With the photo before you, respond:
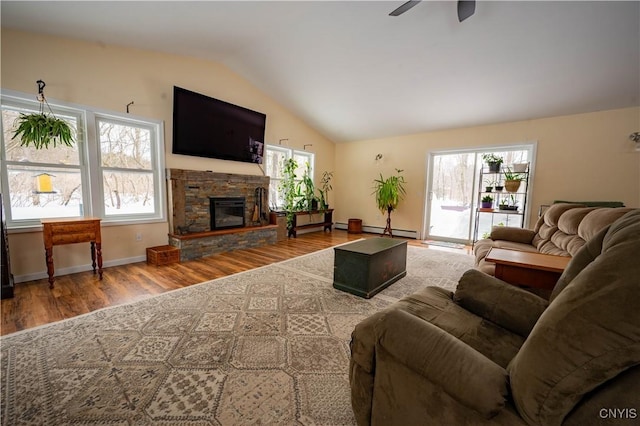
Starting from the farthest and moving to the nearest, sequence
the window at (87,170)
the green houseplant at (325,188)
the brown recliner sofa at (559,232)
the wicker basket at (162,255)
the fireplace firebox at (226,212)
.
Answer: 1. the green houseplant at (325,188)
2. the fireplace firebox at (226,212)
3. the wicker basket at (162,255)
4. the window at (87,170)
5. the brown recliner sofa at (559,232)

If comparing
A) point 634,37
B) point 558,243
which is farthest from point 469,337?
point 634,37

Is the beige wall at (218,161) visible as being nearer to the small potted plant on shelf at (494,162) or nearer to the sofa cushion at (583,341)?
the small potted plant on shelf at (494,162)

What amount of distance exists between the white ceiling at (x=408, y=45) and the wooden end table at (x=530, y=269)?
2724 mm

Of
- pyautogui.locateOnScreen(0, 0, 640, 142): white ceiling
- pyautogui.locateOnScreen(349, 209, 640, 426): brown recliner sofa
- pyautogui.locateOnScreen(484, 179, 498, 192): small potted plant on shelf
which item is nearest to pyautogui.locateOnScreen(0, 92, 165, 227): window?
pyautogui.locateOnScreen(0, 0, 640, 142): white ceiling

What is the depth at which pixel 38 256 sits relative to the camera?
2.98m

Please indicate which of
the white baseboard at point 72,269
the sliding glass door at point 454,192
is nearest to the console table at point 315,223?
the sliding glass door at point 454,192

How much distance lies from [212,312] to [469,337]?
78.8 inches

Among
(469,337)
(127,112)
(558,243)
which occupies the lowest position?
(469,337)

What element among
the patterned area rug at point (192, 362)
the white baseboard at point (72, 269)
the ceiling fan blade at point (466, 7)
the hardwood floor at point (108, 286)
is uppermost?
the ceiling fan blade at point (466, 7)

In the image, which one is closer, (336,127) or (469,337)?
(469,337)

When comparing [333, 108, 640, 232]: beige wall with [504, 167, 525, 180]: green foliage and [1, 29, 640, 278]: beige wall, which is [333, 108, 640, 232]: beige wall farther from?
[504, 167, 525, 180]: green foliage

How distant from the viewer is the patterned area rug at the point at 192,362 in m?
1.30

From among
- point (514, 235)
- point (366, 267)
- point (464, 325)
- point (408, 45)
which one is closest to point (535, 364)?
point (464, 325)

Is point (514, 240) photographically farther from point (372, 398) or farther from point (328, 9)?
point (328, 9)
